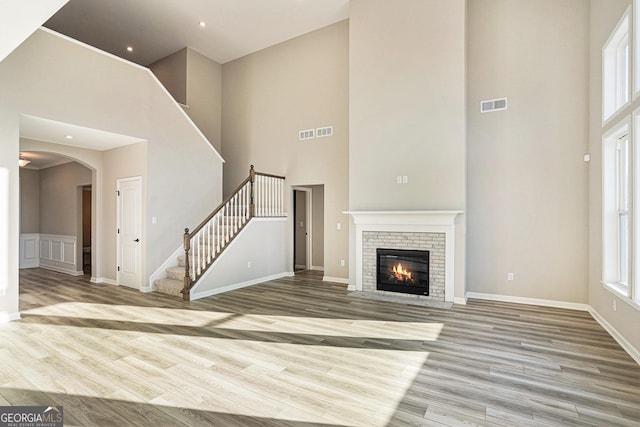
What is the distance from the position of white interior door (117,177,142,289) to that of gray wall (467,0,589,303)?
6.36 metres

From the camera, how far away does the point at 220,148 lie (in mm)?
9250

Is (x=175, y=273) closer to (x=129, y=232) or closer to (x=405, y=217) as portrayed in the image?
(x=129, y=232)

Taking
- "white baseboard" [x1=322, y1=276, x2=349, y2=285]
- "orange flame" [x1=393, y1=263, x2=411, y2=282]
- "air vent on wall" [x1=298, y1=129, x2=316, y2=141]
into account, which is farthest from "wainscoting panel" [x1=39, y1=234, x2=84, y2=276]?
"orange flame" [x1=393, y1=263, x2=411, y2=282]

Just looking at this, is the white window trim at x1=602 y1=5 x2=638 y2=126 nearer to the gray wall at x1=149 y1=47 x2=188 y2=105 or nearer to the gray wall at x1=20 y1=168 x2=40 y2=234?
the gray wall at x1=149 y1=47 x2=188 y2=105

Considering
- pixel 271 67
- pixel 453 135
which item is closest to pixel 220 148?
pixel 271 67

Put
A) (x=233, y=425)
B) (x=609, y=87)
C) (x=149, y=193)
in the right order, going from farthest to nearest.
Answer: (x=149, y=193) → (x=609, y=87) → (x=233, y=425)

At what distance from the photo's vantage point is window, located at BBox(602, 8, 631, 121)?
406 cm

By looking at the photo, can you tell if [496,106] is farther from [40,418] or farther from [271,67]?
[40,418]

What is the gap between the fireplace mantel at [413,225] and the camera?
544cm

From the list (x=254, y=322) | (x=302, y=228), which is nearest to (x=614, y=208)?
(x=254, y=322)

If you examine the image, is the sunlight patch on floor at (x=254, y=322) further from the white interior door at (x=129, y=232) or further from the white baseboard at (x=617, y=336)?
the white baseboard at (x=617, y=336)

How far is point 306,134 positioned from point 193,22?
3588mm

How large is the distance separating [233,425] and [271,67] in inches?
319

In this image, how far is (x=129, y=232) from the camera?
6555 mm
